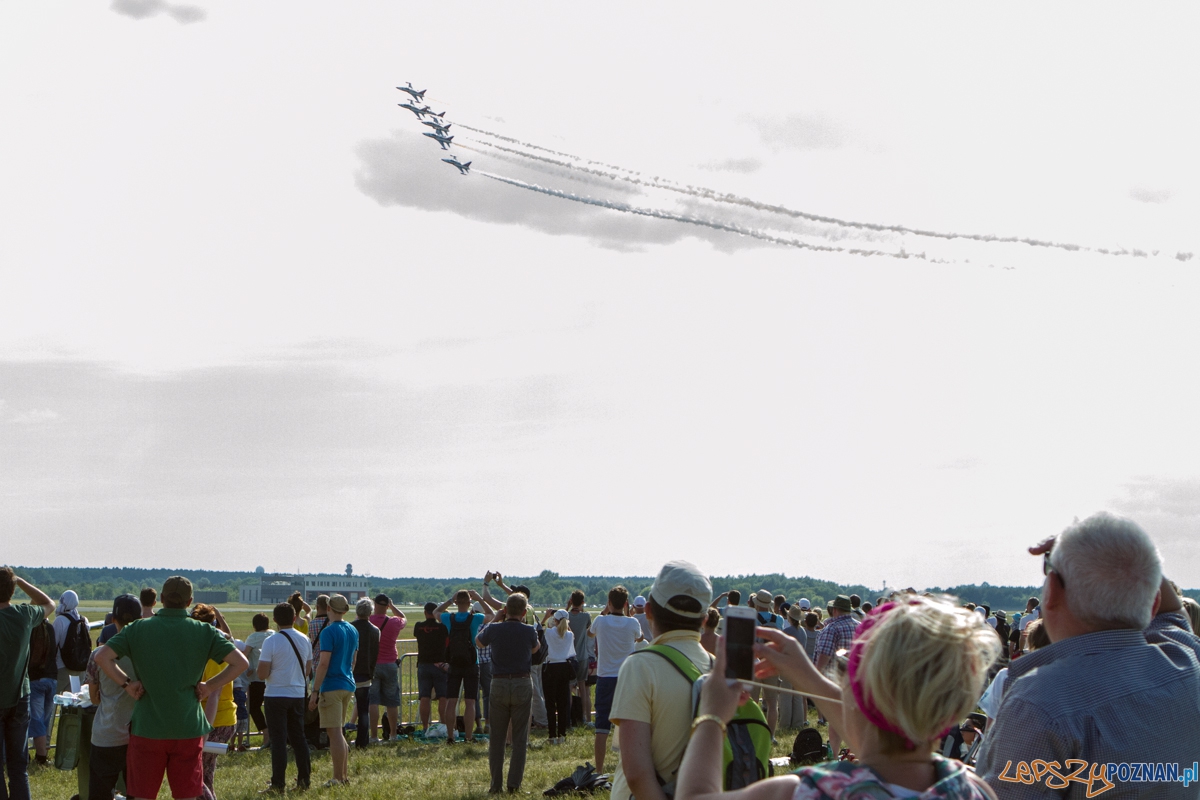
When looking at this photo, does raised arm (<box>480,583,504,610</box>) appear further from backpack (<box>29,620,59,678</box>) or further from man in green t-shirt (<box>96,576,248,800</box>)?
man in green t-shirt (<box>96,576,248,800</box>)

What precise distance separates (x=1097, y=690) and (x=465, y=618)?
40.2 ft

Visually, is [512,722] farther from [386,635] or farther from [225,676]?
[386,635]

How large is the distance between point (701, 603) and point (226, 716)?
6.96 meters

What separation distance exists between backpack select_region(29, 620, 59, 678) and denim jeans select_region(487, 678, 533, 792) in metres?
4.57

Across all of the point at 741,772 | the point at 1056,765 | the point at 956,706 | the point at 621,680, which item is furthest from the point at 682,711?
the point at 956,706

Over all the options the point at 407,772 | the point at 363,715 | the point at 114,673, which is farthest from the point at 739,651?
the point at 363,715

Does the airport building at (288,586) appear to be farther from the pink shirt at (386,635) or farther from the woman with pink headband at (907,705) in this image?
the woman with pink headband at (907,705)

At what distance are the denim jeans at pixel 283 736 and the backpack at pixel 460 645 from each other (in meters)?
3.36

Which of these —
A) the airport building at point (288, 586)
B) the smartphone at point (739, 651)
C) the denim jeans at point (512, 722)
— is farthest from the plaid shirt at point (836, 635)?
the airport building at point (288, 586)

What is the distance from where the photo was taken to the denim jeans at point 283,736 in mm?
10273

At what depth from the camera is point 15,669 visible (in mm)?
7699

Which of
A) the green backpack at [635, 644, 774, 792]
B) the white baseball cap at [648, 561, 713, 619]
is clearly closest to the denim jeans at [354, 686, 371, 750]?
the white baseball cap at [648, 561, 713, 619]

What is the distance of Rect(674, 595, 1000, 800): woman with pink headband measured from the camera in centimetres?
206

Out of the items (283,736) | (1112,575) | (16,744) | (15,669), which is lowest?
(283,736)
